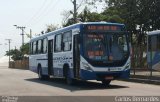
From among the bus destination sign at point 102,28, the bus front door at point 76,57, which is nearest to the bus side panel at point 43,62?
the bus front door at point 76,57

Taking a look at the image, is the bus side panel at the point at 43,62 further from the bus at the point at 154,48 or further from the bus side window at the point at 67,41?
the bus at the point at 154,48

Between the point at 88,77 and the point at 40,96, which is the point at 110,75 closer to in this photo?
the point at 88,77

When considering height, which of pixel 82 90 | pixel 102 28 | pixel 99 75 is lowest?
pixel 82 90

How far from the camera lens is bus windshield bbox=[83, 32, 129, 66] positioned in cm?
2131

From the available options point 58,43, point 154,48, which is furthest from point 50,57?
point 154,48

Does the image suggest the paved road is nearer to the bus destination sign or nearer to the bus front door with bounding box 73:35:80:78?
the bus front door with bounding box 73:35:80:78

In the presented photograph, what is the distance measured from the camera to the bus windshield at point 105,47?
21312 mm

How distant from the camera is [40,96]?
1758cm

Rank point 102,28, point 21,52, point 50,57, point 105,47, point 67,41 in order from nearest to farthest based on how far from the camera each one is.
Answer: point 105,47, point 102,28, point 67,41, point 50,57, point 21,52

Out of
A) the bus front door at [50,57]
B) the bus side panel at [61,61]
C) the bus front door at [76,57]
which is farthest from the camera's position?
the bus front door at [50,57]

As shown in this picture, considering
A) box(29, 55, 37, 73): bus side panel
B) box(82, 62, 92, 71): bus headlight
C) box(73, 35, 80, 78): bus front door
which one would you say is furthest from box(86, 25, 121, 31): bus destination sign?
box(29, 55, 37, 73): bus side panel

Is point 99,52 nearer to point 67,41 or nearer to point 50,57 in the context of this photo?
point 67,41

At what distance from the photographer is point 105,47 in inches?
844

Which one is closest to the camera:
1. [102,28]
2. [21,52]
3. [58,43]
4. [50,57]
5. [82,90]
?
[82,90]
